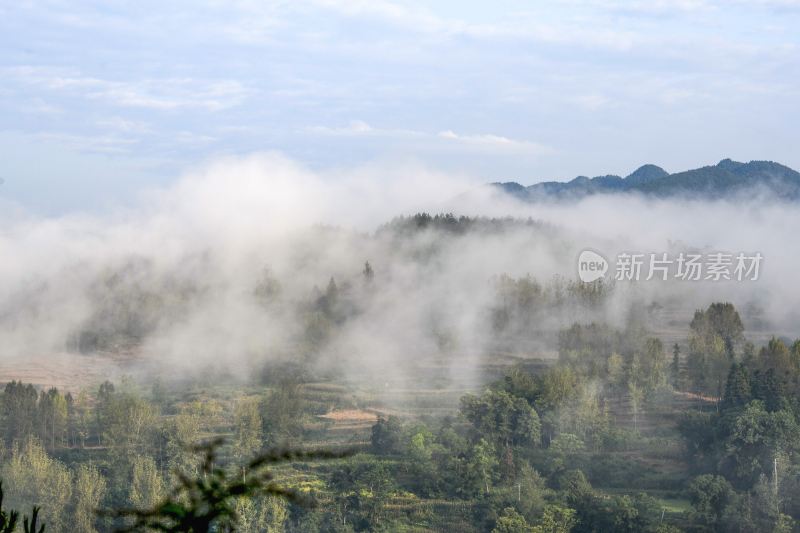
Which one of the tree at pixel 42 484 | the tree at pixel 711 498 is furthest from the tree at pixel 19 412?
the tree at pixel 711 498

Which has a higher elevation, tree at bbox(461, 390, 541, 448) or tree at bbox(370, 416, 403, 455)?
tree at bbox(461, 390, 541, 448)

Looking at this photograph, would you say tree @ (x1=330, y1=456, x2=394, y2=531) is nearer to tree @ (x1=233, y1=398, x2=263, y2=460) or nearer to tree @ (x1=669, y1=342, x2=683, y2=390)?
tree @ (x1=233, y1=398, x2=263, y2=460)

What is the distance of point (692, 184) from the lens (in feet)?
225

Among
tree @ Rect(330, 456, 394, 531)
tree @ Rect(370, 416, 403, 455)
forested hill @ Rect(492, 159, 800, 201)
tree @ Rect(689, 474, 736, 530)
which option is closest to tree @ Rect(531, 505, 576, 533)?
tree @ Rect(689, 474, 736, 530)

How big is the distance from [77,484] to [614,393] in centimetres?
1806

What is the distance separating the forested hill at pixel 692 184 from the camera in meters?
68.5

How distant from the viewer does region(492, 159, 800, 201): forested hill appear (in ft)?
225

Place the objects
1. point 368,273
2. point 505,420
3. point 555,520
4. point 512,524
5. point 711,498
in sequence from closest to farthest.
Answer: point 512,524 → point 555,520 → point 711,498 → point 505,420 → point 368,273

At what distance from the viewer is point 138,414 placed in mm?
30766

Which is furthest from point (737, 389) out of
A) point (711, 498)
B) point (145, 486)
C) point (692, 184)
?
point (692, 184)

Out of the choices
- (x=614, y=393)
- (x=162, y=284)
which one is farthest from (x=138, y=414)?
(x=614, y=393)

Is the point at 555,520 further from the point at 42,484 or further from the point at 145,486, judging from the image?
the point at 42,484

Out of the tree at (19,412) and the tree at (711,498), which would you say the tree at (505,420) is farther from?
the tree at (19,412)

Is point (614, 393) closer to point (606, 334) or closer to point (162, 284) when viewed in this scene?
point (606, 334)
